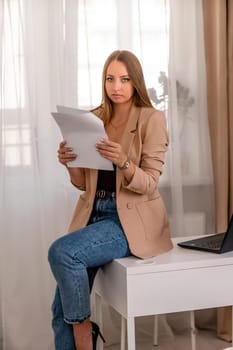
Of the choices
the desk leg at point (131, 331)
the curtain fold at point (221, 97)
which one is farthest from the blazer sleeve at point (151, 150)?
the curtain fold at point (221, 97)

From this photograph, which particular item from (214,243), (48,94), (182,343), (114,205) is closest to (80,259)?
(114,205)

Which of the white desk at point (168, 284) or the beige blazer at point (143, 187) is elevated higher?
the beige blazer at point (143, 187)

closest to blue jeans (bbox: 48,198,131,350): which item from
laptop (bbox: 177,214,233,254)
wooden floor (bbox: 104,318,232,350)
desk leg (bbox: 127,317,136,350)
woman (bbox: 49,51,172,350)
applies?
woman (bbox: 49,51,172,350)

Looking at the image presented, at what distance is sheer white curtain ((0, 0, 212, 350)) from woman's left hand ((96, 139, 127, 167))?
0.70 m

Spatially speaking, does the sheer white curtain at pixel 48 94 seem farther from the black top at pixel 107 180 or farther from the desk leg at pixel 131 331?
the desk leg at pixel 131 331

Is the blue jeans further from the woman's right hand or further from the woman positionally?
the woman's right hand

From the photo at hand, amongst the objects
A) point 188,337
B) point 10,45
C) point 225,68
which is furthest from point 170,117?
point 188,337

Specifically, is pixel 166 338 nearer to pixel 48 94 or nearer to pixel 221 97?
pixel 221 97

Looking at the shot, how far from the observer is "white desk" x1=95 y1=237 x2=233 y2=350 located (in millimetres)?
1893

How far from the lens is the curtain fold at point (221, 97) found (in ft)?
8.65

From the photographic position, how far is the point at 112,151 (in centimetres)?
187

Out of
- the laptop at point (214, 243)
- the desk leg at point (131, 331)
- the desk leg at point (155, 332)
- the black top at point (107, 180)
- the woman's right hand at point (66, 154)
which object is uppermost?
the woman's right hand at point (66, 154)

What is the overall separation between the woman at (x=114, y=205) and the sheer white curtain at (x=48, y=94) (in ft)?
1.45

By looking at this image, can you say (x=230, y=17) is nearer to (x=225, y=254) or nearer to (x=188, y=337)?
(x=225, y=254)
